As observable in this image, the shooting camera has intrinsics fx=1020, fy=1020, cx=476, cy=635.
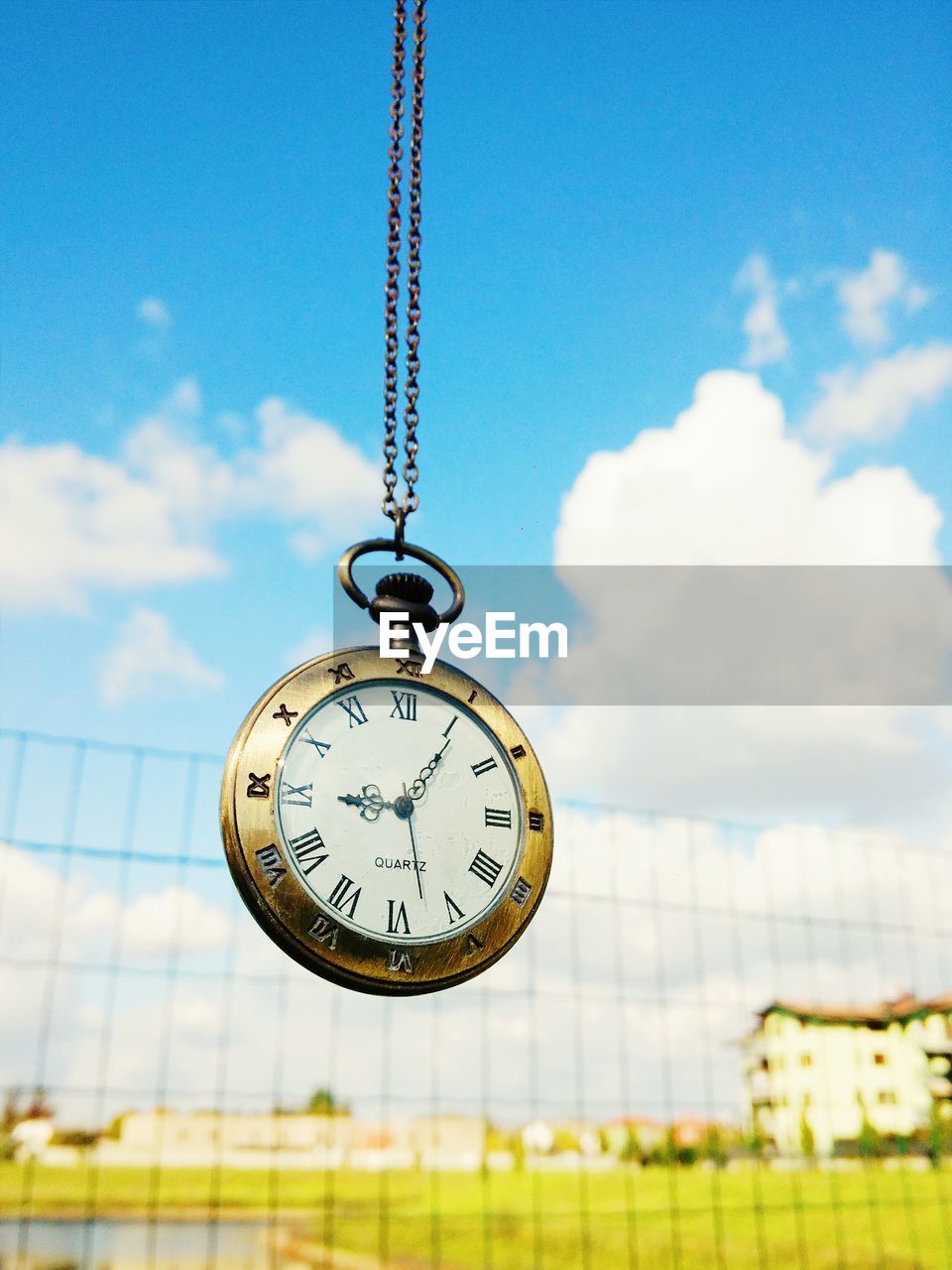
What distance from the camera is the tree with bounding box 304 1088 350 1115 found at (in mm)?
7289

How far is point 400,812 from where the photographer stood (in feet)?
6.19

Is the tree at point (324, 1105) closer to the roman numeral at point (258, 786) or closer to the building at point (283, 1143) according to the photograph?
the building at point (283, 1143)

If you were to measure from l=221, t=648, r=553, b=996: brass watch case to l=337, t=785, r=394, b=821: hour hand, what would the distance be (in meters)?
0.14

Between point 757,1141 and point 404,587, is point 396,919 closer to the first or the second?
point 404,587

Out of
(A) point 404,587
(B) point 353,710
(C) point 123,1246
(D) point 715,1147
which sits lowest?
(C) point 123,1246

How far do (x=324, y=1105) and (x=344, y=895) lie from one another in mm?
6354

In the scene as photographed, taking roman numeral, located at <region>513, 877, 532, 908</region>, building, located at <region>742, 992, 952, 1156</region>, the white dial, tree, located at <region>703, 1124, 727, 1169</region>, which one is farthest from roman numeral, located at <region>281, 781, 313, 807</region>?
tree, located at <region>703, 1124, 727, 1169</region>

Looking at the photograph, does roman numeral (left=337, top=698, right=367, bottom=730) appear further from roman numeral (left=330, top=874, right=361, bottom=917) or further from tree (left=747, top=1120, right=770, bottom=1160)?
tree (left=747, top=1120, right=770, bottom=1160)

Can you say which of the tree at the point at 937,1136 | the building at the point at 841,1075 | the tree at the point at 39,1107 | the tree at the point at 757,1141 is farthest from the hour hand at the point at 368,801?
the tree at the point at 937,1136

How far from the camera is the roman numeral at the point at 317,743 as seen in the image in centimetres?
187

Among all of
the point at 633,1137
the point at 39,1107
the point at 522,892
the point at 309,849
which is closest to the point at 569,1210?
the point at 633,1137

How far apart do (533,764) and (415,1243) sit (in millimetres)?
7228

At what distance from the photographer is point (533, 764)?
6.77 feet

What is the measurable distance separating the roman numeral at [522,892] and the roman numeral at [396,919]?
0.22 metres
